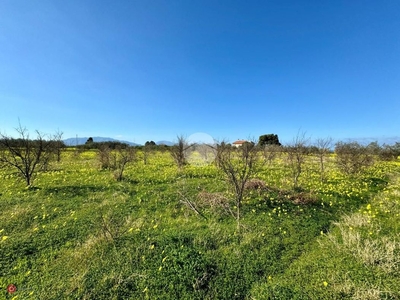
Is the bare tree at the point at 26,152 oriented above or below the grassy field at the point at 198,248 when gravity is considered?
above

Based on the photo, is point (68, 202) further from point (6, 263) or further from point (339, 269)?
point (339, 269)

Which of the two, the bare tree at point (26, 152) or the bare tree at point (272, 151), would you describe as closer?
the bare tree at point (26, 152)

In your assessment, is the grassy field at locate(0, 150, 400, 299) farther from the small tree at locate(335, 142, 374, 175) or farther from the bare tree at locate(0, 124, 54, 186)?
the small tree at locate(335, 142, 374, 175)

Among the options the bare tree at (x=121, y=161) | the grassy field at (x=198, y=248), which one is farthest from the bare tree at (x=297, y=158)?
the bare tree at (x=121, y=161)

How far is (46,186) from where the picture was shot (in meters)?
9.61

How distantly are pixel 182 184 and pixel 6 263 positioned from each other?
6647 mm

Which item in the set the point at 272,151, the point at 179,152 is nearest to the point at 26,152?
the point at 179,152

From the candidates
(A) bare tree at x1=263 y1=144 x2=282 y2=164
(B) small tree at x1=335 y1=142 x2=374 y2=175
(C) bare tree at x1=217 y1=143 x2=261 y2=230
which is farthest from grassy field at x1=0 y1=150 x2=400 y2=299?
(A) bare tree at x1=263 y1=144 x2=282 y2=164

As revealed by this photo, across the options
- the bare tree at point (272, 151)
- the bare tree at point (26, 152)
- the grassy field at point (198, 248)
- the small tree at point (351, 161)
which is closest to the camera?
the grassy field at point (198, 248)

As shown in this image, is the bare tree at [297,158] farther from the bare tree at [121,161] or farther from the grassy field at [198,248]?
the bare tree at [121,161]

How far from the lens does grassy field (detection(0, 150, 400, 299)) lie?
3.45 m

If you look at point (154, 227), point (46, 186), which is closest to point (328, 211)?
point (154, 227)

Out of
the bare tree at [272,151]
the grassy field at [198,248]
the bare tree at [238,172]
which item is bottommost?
the grassy field at [198,248]

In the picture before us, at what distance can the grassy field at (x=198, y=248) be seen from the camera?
3.45 metres
